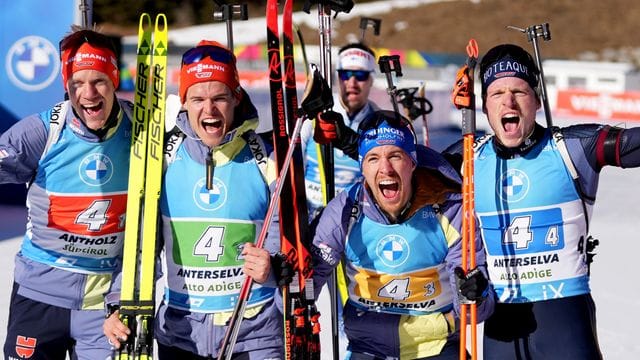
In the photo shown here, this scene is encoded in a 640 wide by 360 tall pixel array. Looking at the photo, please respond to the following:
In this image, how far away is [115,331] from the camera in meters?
4.27

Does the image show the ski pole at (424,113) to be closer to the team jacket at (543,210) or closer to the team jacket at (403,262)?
the team jacket at (543,210)

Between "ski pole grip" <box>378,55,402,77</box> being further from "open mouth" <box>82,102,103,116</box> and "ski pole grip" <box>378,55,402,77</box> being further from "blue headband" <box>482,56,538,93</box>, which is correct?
"open mouth" <box>82,102,103,116</box>

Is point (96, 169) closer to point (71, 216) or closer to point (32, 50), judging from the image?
point (71, 216)

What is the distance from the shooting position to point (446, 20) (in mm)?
43500

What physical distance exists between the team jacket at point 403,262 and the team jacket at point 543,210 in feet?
0.83

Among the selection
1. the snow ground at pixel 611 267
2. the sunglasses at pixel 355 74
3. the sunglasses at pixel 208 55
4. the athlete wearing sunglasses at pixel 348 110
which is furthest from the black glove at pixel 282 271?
the sunglasses at pixel 355 74

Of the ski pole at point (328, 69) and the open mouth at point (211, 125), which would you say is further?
the ski pole at point (328, 69)

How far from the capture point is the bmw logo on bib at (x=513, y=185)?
442 centimetres

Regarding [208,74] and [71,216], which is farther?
[71,216]

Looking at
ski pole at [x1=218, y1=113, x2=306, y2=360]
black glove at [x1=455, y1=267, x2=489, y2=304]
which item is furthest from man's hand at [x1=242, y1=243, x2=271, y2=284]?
black glove at [x1=455, y1=267, x2=489, y2=304]

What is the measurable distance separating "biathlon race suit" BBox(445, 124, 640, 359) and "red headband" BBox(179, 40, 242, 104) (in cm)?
115

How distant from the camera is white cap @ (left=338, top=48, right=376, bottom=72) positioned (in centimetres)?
815

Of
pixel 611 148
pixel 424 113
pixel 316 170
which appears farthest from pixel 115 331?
pixel 424 113

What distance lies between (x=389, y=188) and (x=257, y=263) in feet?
1.93
